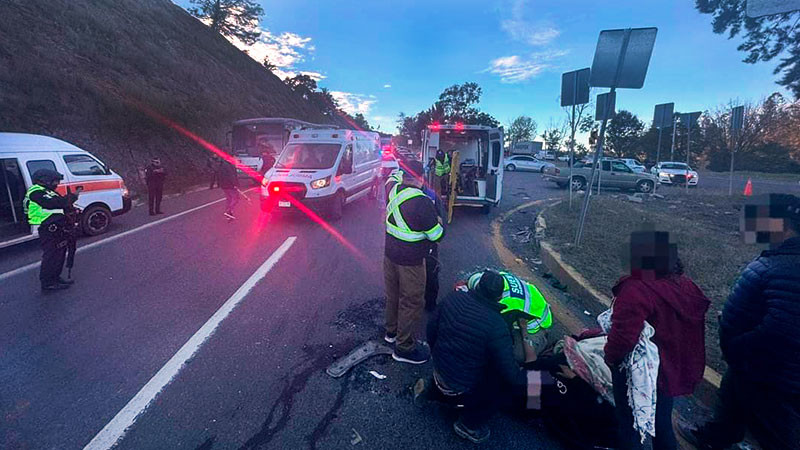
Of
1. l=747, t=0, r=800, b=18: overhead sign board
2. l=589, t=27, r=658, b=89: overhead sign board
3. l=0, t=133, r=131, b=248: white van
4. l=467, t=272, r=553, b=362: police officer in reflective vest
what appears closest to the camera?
l=747, t=0, r=800, b=18: overhead sign board

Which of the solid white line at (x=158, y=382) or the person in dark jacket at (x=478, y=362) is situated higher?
the person in dark jacket at (x=478, y=362)

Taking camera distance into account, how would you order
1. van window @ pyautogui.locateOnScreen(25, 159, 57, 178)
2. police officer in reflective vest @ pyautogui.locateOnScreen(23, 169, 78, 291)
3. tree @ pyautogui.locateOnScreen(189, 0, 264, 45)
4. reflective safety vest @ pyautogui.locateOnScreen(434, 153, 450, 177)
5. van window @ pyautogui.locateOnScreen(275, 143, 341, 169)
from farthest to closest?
tree @ pyautogui.locateOnScreen(189, 0, 264, 45), reflective safety vest @ pyautogui.locateOnScreen(434, 153, 450, 177), van window @ pyautogui.locateOnScreen(275, 143, 341, 169), van window @ pyautogui.locateOnScreen(25, 159, 57, 178), police officer in reflective vest @ pyautogui.locateOnScreen(23, 169, 78, 291)

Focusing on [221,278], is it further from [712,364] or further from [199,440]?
[712,364]

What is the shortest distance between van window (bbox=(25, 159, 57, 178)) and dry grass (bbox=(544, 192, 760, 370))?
9.26 meters

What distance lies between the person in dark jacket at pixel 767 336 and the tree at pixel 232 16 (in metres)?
53.2

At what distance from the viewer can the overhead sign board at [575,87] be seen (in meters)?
7.39

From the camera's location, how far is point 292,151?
9.55 metres

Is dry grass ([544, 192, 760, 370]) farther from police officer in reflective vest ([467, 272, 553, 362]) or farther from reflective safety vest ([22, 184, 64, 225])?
reflective safety vest ([22, 184, 64, 225])

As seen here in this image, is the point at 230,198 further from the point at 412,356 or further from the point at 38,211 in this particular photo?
the point at 412,356

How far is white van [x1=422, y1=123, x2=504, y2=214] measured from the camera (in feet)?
30.5

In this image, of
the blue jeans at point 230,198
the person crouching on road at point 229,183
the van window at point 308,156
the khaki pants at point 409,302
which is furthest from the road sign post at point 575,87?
the blue jeans at point 230,198

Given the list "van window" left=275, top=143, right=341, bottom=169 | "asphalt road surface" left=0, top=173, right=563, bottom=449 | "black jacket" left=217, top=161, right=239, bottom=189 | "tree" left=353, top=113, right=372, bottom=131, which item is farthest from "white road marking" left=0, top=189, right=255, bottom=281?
"tree" left=353, top=113, right=372, bottom=131

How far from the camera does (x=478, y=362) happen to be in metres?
2.22

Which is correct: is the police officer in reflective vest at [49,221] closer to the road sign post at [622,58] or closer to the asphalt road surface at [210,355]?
the asphalt road surface at [210,355]
